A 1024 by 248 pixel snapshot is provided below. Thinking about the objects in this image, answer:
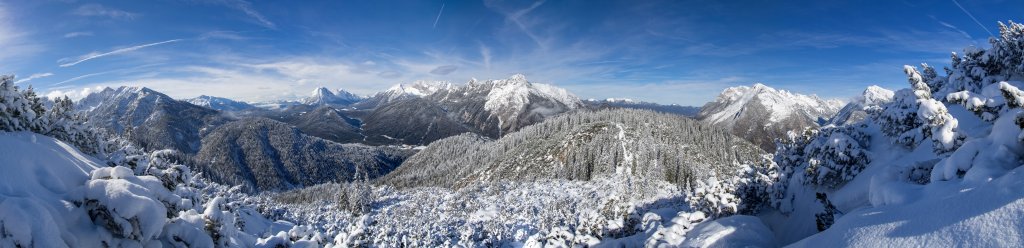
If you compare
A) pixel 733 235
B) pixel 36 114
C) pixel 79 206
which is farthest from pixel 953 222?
pixel 36 114

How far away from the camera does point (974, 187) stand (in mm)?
9594

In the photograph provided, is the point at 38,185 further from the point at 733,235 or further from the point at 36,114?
the point at 733,235

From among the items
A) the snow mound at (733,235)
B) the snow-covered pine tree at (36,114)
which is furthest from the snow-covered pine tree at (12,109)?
the snow mound at (733,235)

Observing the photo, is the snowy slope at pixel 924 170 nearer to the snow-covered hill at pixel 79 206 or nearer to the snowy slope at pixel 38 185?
the snow-covered hill at pixel 79 206

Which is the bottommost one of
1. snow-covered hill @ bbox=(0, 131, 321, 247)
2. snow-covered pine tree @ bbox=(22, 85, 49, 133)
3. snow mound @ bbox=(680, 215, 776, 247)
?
snow mound @ bbox=(680, 215, 776, 247)

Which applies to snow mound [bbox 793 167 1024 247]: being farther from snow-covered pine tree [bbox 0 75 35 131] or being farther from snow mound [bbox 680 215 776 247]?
snow-covered pine tree [bbox 0 75 35 131]

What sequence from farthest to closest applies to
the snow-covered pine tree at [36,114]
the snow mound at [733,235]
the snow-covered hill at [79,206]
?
the snow mound at [733,235], the snow-covered pine tree at [36,114], the snow-covered hill at [79,206]

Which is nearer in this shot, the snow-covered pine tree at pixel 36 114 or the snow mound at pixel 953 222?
the snow mound at pixel 953 222

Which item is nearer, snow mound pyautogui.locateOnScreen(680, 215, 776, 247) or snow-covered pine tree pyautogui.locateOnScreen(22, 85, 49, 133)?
snow-covered pine tree pyautogui.locateOnScreen(22, 85, 49, 133)

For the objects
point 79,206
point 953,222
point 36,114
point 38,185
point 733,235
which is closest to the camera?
point 953,222

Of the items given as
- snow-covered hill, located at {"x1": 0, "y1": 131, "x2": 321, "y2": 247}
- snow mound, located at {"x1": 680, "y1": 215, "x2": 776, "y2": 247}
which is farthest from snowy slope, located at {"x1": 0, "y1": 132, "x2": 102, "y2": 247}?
snow mound, located at {"x1": 680, "y1": 215, "x2": 776, "y2": 247}

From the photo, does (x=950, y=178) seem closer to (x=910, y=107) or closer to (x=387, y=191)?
(x=910, y=107)

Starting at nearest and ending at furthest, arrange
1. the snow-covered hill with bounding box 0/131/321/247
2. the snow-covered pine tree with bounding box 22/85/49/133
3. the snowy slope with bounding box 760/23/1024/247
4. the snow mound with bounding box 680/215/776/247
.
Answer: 1. the snow-covered hill with bounding box 0/131/321/247
2. the snowy slope with bounding box 760/23/1024/247
3. the snow-covered pine tree with bounding box 22/85/49/133
4. the snow mound with bounding box 680/215/776/247

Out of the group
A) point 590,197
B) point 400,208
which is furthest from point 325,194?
point 590,197
